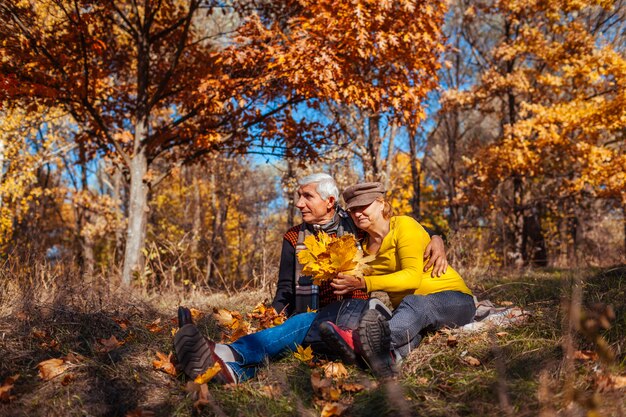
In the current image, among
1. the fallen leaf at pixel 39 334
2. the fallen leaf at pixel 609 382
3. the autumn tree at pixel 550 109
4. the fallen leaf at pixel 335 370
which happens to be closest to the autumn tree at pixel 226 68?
the fallen leaf at pixel 39 334

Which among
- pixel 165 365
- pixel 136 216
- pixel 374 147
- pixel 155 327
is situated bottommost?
pixel 165 365

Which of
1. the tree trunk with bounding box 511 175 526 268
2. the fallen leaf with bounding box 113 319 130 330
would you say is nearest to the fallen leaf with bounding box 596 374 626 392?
the fallen leaf with bounding box 113 319 130 330

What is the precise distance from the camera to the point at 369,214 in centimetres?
303

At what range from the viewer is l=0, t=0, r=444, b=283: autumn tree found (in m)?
5.20

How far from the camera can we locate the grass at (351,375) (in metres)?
1.99

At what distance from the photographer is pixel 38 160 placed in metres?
10.7

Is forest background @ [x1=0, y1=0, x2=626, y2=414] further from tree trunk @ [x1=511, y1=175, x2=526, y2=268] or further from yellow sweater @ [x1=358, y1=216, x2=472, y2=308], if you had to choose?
yellow sweater @ [x1=358, y1=216, x2=472, y2=308]

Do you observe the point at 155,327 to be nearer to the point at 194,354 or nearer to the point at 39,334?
the point at 39,334

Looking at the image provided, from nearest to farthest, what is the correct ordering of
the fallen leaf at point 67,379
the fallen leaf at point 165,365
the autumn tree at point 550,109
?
the fallen leaf at point 67,379
the fallen leaf at point 165,365
the autumn tree at point 550,109

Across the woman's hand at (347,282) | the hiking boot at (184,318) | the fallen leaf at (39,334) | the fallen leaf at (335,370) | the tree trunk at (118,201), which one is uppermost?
the tree trunk at (118,201)

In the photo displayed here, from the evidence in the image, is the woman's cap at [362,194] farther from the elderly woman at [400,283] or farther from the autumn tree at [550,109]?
the autumn tree at [550,109]

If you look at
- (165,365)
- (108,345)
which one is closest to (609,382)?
(165,365)

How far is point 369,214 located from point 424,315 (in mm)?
712

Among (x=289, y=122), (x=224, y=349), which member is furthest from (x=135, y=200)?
(x=224, y=349)
